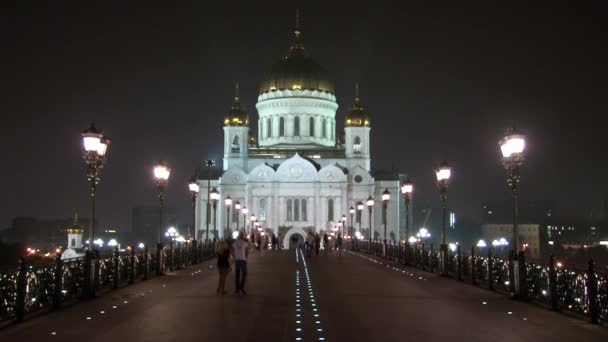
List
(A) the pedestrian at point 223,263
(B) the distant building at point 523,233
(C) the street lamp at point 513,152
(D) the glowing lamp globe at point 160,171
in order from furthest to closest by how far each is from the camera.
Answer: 1. (B) the distant building at point 523,233
2. (D) the glowing lamp globe at point 160,171
3. (C) the street lamp at point 513,152
4. (A) the pedestrian at point 223,263

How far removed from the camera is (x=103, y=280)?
877 inches

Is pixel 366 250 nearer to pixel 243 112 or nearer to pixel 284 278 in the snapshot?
pixel 284 278

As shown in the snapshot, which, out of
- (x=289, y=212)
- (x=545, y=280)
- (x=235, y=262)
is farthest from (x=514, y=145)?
(x=289, y=212)

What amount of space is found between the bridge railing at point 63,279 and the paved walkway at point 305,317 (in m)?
0.41

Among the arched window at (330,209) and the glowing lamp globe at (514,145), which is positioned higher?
the arched window at (330,209)

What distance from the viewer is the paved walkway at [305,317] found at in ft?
45.0

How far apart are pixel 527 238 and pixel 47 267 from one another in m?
109

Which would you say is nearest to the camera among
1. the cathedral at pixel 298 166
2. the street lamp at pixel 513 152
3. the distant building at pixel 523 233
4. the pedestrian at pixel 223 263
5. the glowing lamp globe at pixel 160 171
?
the pedestrian at pixel 223 263

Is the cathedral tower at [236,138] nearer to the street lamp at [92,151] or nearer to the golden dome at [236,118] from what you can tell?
the golden dome at [236,118]

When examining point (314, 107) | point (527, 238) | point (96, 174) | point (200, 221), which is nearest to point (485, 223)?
point (527, 238)

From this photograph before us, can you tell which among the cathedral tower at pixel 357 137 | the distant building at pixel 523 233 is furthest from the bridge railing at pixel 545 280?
the distant building at pixel 523 233

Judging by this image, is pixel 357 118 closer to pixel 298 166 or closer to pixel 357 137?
pixel 357 137

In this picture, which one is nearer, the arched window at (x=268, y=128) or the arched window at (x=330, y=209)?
the arched window at (x=330, y=209)

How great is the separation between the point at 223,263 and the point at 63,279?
4726 millimetres
